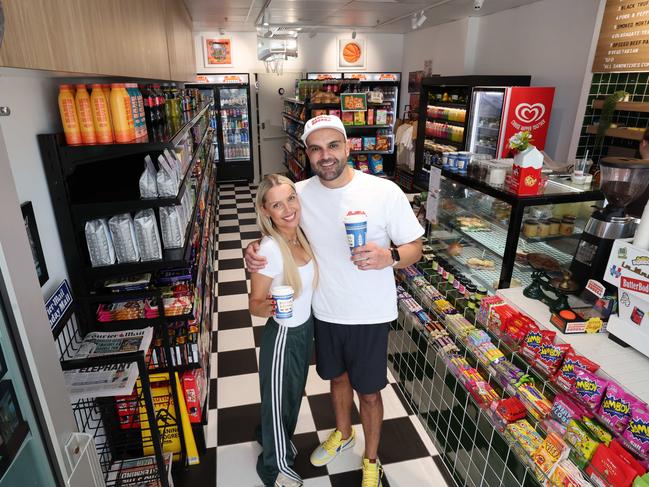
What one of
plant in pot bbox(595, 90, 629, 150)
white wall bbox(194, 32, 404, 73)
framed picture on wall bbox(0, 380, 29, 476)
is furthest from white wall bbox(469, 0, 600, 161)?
framed picture on wall bbox(0, 380, 29, 476)

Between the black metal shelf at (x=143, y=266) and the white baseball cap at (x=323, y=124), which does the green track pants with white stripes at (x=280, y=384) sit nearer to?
the black metal shelf at (x=143, y=266)

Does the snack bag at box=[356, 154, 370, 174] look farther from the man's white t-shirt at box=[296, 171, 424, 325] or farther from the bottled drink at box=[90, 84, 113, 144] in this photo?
the bottled drink at box=[90, 84, 113, 144]

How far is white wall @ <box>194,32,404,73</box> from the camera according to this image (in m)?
9.55

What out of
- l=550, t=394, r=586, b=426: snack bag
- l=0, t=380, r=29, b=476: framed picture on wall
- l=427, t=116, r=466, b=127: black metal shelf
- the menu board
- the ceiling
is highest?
the ceiling

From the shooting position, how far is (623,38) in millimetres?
4703

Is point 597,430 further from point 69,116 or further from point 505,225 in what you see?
point 69,116

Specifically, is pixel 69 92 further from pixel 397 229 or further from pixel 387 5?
pixel 387 5

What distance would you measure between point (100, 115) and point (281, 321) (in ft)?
4.14

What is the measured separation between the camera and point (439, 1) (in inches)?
234

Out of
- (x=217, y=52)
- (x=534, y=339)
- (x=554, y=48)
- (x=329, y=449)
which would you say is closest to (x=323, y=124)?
(x=534, y=339)

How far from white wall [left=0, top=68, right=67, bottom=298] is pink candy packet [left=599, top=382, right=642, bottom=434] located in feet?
7.47

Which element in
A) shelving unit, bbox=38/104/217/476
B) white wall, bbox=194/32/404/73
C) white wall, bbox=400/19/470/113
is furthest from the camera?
white wall, bbox=194/32/404/73

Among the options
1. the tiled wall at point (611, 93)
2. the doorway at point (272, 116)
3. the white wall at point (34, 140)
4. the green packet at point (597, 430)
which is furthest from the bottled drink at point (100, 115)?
the doorway at point (272, 116)

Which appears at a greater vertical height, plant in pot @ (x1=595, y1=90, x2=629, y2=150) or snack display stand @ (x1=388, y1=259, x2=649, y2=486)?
plant in pot @ (x1=595, y1=90, x2=629, y2=150)
